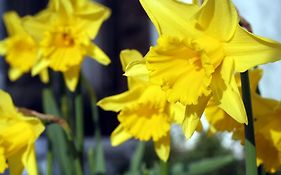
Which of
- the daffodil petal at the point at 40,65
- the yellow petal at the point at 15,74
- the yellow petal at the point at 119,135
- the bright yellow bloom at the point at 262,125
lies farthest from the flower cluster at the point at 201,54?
the yellow petal at the point at 15,74

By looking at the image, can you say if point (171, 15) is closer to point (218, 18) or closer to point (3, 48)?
point (218, 18)

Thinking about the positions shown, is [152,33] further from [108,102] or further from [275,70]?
[108,102]

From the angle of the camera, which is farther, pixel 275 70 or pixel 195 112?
pixel 275 70

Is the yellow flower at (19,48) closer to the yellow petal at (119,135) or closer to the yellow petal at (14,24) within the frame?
the yellow petal at (14,24)

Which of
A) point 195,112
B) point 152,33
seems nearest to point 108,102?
point 195,112

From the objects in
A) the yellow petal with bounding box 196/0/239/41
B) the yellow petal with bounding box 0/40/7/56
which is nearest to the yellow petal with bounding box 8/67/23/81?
the yellow petal with bounding box 0/40/7/56

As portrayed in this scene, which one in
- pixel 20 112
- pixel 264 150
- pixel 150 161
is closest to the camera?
pixel 264 150

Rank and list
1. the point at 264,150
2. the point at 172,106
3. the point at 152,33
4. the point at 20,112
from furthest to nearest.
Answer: the point at 152,33
the point at 20,112
the point at 172,106
the point at 264,150
